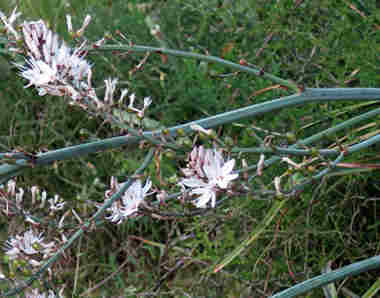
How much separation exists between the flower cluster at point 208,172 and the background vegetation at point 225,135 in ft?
0.84

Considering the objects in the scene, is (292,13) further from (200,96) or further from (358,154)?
(358,154)

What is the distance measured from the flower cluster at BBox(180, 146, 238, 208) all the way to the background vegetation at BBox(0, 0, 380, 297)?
0.26m

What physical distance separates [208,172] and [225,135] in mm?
890

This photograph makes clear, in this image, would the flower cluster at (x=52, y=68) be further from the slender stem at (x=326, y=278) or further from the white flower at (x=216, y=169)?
the slender stem at (x=326, y=278)

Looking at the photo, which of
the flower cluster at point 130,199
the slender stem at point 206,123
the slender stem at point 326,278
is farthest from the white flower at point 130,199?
the slender stem at point 326,278

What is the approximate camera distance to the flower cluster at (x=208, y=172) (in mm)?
662

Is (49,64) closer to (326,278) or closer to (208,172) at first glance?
(208,172)

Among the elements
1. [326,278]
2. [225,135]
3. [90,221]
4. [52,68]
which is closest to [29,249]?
[90,221]

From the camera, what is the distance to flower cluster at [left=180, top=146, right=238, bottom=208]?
66 cm

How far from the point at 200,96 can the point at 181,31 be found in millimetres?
397

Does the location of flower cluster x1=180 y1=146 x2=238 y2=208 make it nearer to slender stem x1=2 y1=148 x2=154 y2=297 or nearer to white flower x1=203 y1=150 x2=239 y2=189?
white flower x1=203 y1=150 x2=239 y2=189

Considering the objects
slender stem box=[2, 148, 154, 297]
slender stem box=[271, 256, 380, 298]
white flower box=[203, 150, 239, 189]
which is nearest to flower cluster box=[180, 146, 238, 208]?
white flower box=[203, 150, 239, 189]

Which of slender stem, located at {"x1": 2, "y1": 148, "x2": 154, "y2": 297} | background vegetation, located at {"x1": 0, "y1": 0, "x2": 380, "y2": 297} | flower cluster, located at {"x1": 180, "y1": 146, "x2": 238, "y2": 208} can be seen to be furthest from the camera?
background vegetation, located at {"x1": 0, "y1": 0, "x2": 380, "y2": 297}

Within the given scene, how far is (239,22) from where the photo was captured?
77.0 inches
